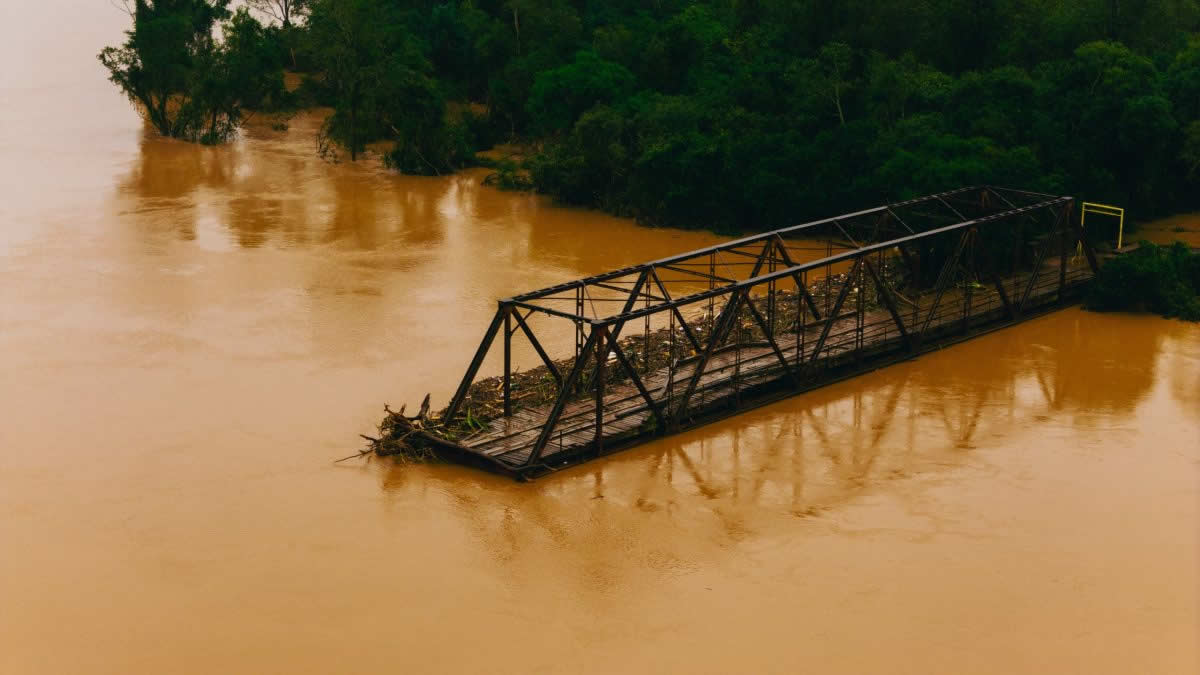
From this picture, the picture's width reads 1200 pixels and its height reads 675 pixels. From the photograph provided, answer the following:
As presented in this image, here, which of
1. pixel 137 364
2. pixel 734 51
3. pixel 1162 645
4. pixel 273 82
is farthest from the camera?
pixel 273 82

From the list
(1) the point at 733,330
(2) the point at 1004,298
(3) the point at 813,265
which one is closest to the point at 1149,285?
(2) the point at 1004,298

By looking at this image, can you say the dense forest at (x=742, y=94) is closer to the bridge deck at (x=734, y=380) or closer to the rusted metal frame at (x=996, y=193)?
the rusted metal frame at (x=996, y=193)

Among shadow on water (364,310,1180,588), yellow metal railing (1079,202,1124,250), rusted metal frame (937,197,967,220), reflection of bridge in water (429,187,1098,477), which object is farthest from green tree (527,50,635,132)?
shadow on water (364,310,1180,588)

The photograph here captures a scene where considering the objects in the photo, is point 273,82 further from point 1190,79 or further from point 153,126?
point 1190,79

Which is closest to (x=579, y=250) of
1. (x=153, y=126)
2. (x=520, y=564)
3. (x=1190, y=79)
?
(x=1190, y=79)

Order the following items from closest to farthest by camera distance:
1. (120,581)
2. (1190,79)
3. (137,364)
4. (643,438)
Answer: (120,581) → (643,438) → (137,364) → (1190,79)

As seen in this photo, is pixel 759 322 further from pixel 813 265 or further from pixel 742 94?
pixel 742 94
